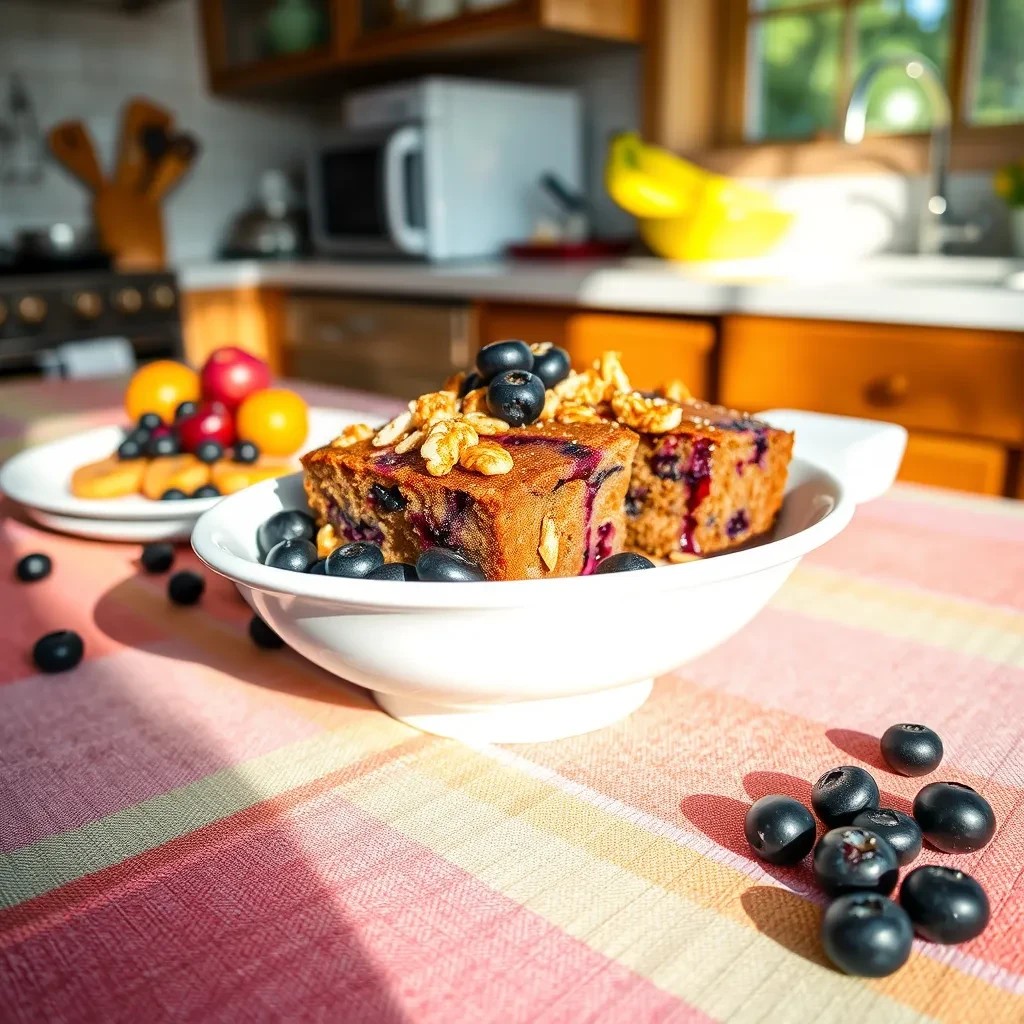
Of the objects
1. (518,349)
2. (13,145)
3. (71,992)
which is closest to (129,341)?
(13,145)

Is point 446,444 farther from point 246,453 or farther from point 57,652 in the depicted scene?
point 246,453

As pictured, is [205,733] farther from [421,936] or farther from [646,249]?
[646,249]

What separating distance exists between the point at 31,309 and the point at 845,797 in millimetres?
3103

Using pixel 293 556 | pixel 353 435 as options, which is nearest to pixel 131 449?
pixel 353 435

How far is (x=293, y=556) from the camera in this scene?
57 centimetres

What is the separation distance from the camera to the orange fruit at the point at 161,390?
1.19 metres

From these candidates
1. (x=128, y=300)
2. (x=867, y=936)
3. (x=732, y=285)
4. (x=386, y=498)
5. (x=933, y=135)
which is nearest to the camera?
(x=867, y=936)

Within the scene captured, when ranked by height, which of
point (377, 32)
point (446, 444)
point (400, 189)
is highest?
point (377, 32)

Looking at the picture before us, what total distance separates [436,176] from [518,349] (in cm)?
242

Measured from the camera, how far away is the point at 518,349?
0.69 metres

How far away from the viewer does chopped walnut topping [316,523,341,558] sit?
0.64 meters

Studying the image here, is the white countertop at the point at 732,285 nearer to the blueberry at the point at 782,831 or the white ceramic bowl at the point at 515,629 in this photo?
the white ceramic bowl at the point at 515,629

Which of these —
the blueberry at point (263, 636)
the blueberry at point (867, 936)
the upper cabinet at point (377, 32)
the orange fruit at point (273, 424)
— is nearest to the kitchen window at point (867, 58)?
the upper cabinet at point (377, 32)

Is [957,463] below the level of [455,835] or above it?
below
